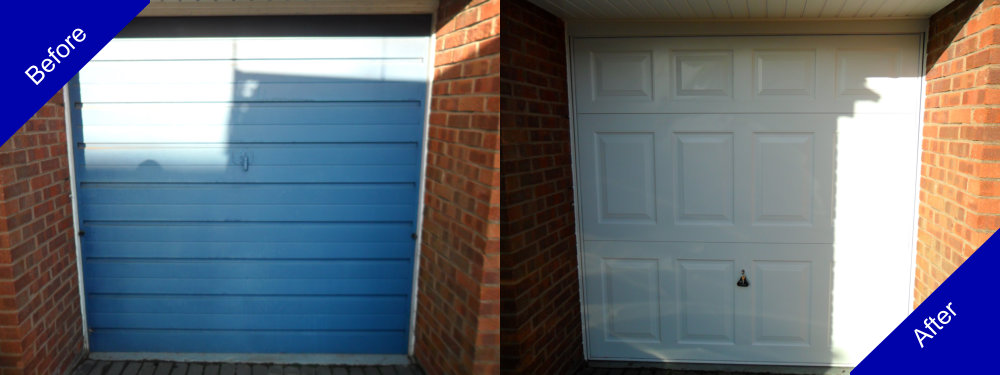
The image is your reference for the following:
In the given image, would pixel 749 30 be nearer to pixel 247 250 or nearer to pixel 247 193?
pixel 247 193

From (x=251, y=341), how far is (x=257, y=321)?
13 cm

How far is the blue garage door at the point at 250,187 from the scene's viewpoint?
3555 mm

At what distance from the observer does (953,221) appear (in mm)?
3191

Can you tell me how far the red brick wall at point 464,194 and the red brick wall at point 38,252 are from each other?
1.99 metres

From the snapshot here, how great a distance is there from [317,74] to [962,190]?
3287 millimetres

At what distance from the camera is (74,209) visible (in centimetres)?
369

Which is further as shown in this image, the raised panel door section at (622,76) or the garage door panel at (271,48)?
the raised panel door section at (622,76)

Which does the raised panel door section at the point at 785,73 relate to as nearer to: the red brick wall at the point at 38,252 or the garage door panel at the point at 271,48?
the garage door panel at the point at 271,48

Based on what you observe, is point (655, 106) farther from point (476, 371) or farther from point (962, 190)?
point (476, 371)

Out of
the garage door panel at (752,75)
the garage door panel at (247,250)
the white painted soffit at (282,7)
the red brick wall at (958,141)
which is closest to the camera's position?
the red brick wall at (958,141)

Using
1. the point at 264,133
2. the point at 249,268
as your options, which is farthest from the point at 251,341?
the point at 264,133

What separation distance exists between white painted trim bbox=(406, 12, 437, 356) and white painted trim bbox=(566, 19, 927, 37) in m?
0.76

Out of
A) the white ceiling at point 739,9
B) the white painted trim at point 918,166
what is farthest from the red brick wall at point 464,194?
the white painted trim at point 918,166

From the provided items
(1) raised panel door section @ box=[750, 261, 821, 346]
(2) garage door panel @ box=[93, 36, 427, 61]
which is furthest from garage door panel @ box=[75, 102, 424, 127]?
(1) raised panel door section @ box=[750, 261, 821, 346]
